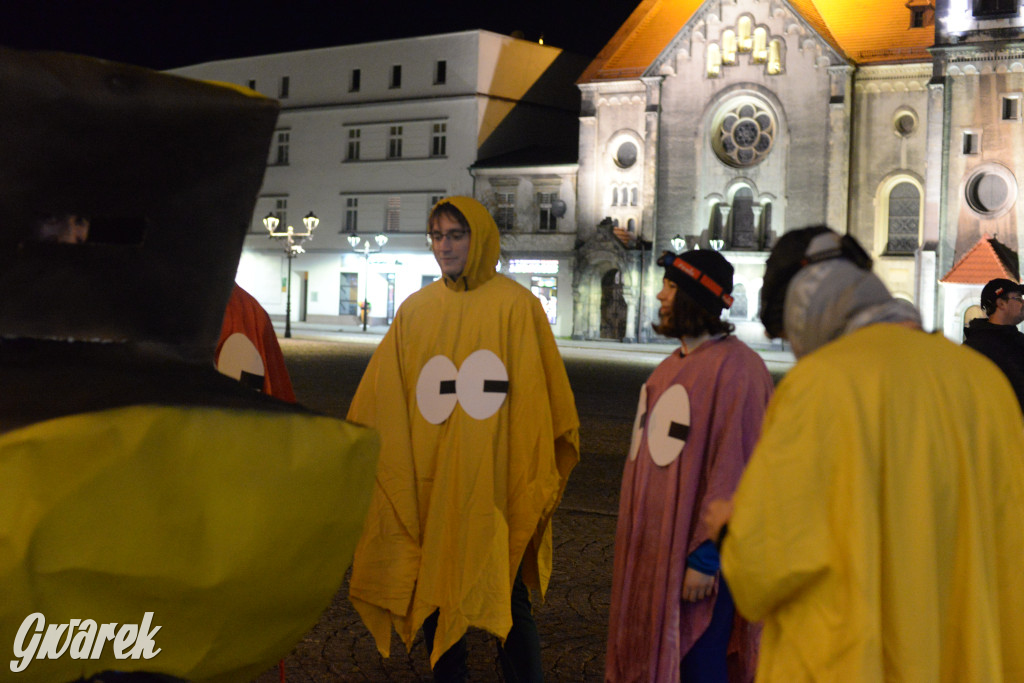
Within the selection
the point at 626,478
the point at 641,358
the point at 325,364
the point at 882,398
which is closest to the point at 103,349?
the point at 882,398

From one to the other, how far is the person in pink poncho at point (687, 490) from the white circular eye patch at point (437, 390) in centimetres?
92

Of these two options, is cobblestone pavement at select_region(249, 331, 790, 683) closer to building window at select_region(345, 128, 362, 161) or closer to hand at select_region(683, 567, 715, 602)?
hand at select_region(683, 567, 715, 602)

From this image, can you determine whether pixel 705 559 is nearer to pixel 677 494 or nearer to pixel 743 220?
pixel 677 494

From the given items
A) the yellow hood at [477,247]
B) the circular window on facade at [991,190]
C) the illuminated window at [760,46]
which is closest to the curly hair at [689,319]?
the yellow hood at [477,247]

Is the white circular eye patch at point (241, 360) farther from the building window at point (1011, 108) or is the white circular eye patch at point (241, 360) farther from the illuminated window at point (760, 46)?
the illuminated window at point (760, 46)

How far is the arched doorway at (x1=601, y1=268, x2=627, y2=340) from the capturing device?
4453cm

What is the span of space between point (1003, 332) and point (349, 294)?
4912 centimetres

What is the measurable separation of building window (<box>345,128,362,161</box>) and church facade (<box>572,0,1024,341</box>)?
43.0 ft

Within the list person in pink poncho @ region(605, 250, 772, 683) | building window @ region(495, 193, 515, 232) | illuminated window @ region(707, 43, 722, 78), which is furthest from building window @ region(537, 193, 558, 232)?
person in pink poncho @ region(605, 250, 772, 683)

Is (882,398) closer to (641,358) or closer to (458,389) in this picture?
(458,389)

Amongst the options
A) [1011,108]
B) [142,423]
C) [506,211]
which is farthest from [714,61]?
[142,423]

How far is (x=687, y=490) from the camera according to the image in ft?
12.3

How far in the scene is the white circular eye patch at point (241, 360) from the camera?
186 inches

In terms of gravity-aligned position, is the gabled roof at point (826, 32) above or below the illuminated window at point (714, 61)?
above
